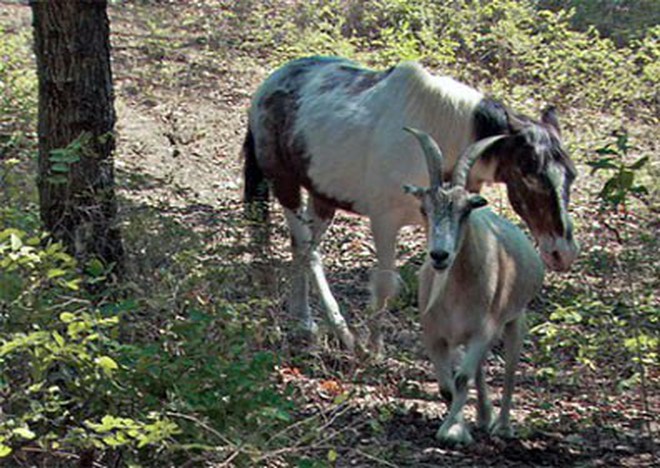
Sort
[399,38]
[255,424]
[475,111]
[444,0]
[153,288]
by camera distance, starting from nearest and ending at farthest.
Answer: [255,424] < [153,288] < [475,111] < [399,38] < [444,0]

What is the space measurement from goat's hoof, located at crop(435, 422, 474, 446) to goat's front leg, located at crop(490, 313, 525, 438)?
1.27ft

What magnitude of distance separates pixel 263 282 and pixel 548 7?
10.6 metres

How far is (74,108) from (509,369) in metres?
2.89

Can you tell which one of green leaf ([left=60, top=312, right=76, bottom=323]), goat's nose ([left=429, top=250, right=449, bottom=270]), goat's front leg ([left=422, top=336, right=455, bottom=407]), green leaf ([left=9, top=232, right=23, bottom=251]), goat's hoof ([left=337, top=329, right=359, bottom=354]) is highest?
green leaf ([left=9, top=232, right=23, bottom=251])

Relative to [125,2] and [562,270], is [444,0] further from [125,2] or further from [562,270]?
[562,270]

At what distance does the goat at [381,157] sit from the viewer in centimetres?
781

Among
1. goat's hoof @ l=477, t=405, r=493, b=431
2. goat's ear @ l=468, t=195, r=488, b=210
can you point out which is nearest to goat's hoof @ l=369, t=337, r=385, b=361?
goat's hoof @ l=477, t=405, r=493, b=431

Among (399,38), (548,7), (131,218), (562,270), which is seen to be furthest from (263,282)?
(548,7)

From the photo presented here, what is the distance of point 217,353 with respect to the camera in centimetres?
509

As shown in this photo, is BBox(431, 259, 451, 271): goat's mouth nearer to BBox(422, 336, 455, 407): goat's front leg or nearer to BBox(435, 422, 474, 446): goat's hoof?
BBox(422, 336, 455, 407): goat's front leg

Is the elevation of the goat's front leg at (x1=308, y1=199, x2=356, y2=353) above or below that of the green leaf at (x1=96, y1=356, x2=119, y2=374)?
below

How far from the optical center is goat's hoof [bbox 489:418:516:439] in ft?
21.6

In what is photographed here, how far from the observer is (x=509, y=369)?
679 centimetres

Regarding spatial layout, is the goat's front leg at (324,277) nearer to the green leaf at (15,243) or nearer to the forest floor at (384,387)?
the forest floor at (384,387)
